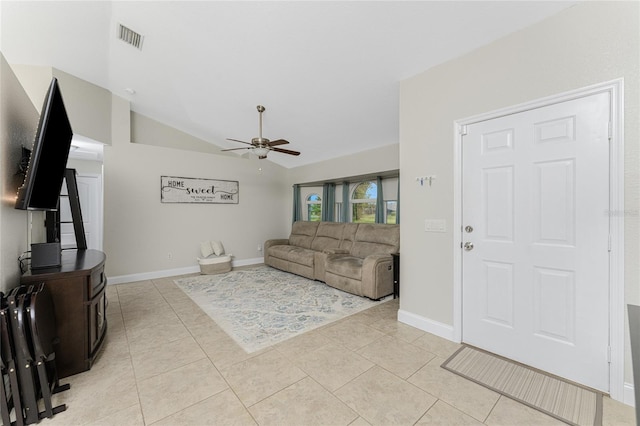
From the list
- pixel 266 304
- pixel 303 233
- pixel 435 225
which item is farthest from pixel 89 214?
pixel 435 225

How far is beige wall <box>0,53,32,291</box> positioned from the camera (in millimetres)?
1658

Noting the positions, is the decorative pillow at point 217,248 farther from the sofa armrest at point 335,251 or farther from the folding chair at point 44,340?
the folding chair at point 44,340

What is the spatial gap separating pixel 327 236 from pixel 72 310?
3993 millimetres

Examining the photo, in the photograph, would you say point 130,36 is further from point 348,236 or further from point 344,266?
point 348,236

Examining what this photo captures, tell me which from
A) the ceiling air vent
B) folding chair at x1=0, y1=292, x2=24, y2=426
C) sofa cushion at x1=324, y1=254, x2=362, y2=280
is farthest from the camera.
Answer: sofa cushion at x1=324, y1=254, x2=362, y2=280

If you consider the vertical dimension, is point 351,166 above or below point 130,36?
below

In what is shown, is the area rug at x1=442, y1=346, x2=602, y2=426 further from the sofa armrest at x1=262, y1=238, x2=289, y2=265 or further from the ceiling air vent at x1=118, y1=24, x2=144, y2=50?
the ceiling air vent at x1=118, y1=24, x2=144, y2=50

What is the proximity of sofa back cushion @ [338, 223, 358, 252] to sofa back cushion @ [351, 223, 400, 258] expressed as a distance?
81mm

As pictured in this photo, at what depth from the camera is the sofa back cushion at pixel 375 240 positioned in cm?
417

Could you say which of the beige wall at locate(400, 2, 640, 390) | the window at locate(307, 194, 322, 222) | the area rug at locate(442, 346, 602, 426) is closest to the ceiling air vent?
the beige wall at locate(400, 2, 640, 390)

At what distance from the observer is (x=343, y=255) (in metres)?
4.54

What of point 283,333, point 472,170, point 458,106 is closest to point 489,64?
point 458,106

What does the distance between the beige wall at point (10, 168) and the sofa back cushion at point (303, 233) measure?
416 centimetres

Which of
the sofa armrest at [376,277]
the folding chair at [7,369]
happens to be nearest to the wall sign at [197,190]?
the sofa armrest at [376,277]
